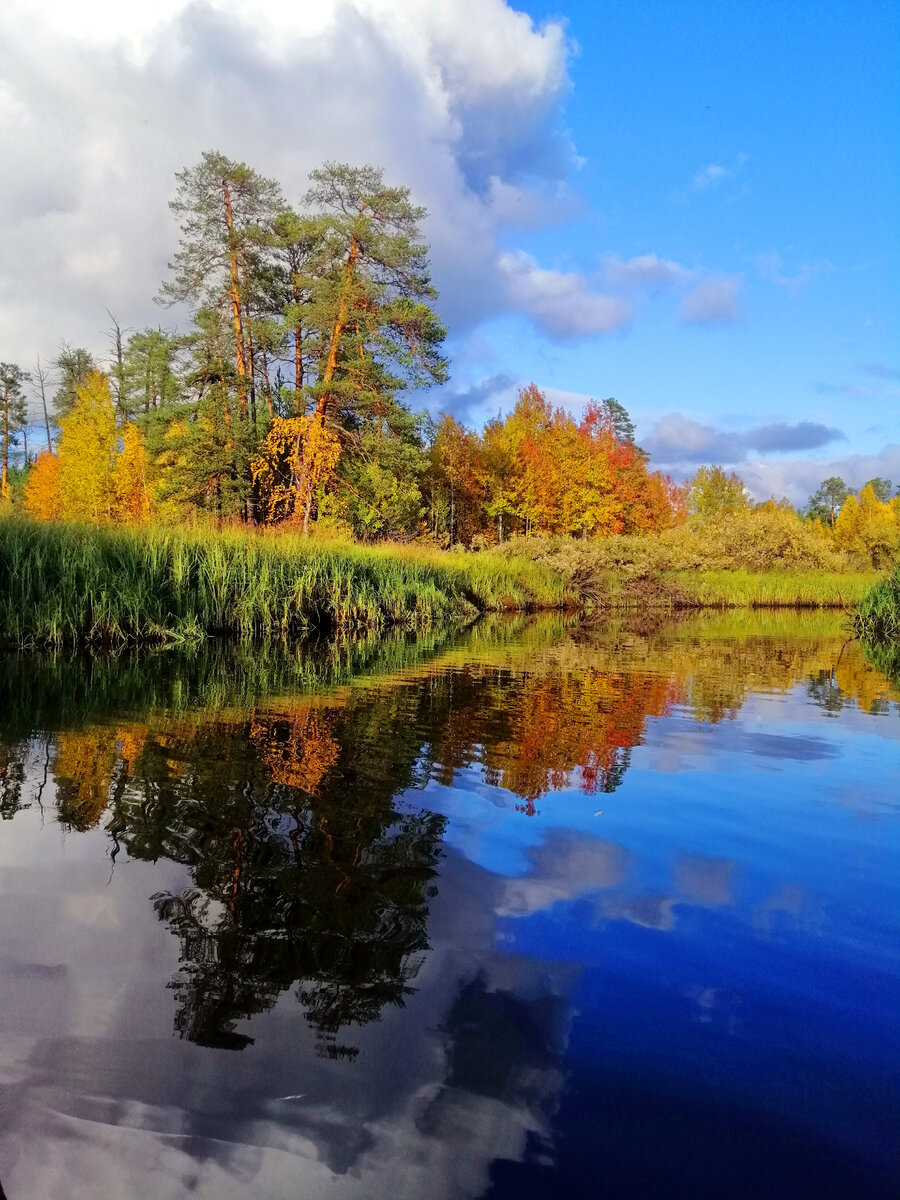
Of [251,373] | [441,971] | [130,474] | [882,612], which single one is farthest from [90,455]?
[441,971]

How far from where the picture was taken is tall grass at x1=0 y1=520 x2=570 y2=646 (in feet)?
32.1

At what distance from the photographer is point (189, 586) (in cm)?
1179

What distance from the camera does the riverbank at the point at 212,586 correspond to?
9820mm

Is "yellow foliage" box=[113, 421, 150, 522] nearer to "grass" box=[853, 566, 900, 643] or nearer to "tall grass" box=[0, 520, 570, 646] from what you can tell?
"tall grass" box=[0, 520, 570, 646]

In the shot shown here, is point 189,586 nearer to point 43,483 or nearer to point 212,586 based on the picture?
point 212,586

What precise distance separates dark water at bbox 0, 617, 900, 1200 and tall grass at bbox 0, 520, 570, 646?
5790mm

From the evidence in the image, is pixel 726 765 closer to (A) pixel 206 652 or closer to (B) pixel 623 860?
(B) pixel 623 860

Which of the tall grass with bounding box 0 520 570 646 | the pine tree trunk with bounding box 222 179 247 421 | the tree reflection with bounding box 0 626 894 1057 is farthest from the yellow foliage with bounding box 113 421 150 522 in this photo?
the tree reflection with bounding box 0 626 894 1057

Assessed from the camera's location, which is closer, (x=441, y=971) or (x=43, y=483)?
(x=441, y=971)

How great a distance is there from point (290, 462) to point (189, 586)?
48.7ft

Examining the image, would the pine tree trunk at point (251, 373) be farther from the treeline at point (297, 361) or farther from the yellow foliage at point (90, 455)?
the yellow foliage at point (90, 455)

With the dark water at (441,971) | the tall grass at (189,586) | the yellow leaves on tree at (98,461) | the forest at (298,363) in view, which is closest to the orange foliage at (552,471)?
the forest at (298,363)

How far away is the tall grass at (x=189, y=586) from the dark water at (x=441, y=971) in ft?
19.0

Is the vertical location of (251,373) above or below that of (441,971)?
above
